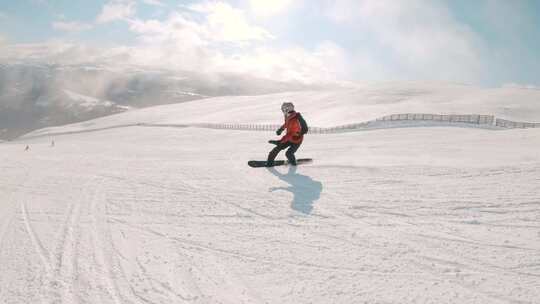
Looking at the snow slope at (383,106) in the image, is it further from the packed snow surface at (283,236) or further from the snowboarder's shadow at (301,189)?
the packed snow surface at (283,236)

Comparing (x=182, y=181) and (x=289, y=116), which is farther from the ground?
(x=289, y=116)

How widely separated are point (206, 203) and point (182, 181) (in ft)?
7.26

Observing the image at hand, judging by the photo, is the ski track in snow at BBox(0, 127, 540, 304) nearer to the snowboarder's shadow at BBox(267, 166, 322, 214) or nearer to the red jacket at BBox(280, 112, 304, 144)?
the snowboarder's shadow at BBox(267, 166, 322, 214)

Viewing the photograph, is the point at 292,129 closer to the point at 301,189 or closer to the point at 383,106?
the point at 301,189

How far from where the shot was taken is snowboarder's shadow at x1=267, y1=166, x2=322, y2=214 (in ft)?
21.9

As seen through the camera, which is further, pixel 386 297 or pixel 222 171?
pixel 222 171

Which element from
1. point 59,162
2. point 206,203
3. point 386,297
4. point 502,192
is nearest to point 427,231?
point 386,297

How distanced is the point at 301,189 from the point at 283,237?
9.11ft

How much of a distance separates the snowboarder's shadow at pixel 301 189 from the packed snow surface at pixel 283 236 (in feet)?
0.14

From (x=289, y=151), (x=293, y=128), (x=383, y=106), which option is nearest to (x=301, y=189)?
(x=289, y=151)

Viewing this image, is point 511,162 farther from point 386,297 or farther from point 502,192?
point 386,297

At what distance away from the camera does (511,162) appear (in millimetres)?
9148

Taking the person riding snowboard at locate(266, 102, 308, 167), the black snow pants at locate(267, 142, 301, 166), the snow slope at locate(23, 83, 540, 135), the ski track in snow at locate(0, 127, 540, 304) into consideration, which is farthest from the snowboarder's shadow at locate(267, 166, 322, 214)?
the snow slope at locate(23, 83, 540, 135)

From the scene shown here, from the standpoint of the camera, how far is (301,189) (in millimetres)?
7914
